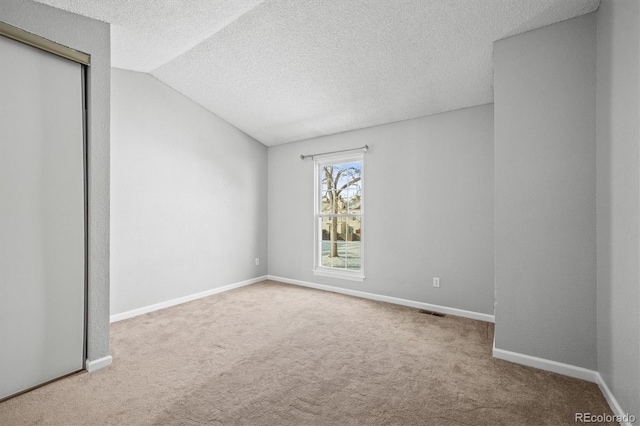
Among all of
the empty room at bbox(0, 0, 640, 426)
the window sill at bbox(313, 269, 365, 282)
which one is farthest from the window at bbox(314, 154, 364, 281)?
the empty room at bbox(0, 0, 640, 426)

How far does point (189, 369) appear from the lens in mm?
2270

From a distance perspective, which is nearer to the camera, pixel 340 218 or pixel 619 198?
pixel 619 198

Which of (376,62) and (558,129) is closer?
(558,129)

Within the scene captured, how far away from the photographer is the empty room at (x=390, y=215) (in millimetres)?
1851

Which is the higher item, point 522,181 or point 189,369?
point 522,181

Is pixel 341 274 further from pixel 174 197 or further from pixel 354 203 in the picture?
pixel 174 197

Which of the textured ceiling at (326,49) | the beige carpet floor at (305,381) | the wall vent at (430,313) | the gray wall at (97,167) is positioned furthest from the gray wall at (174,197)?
the wall vent at (430,313)

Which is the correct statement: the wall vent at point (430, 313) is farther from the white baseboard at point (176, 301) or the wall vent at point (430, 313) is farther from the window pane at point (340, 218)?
the white baseboard at point (176, 301)

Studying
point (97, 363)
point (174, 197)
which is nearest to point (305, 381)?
point (97, 363)

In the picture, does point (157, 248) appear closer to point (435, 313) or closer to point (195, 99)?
point (195, 99)

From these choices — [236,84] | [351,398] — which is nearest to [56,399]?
[351,398]

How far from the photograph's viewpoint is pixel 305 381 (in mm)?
2107

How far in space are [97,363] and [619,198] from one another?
3684 mm

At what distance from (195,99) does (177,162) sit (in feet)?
2.94
